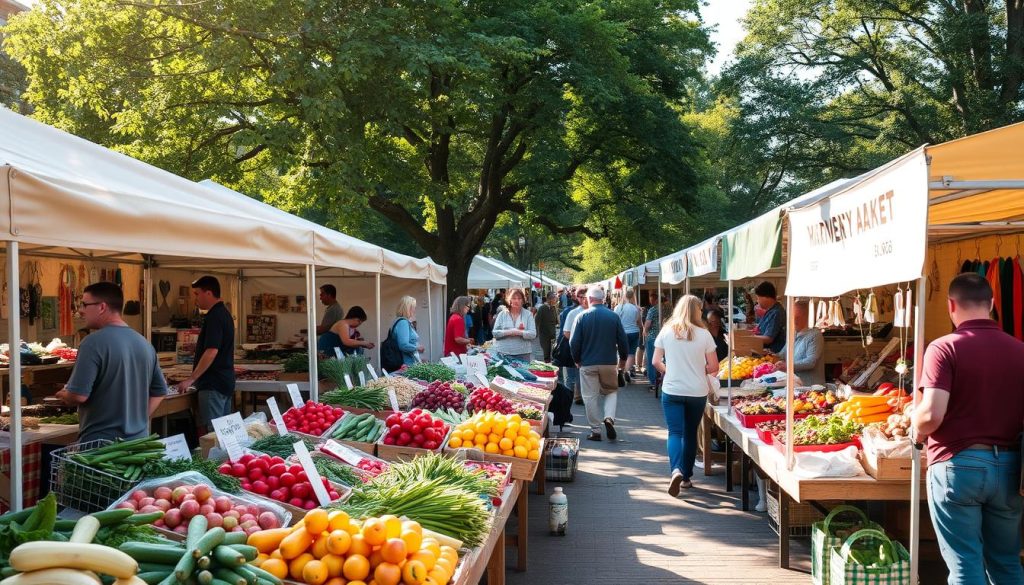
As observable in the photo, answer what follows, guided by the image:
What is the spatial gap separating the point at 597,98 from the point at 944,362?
13500 millimetres

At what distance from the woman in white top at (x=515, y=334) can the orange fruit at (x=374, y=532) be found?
9.08 m

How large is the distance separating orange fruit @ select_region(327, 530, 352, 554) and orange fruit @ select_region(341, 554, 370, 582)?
5 cm

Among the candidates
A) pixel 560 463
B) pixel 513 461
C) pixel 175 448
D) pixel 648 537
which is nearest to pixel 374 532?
pixel 175 448

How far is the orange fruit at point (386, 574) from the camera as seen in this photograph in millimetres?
3102

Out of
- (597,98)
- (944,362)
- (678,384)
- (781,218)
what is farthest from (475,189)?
(944,362)

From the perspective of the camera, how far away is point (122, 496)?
381cm

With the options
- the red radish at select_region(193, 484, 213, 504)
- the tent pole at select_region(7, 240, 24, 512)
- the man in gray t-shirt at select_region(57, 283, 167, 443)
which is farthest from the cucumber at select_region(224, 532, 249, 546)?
the man in gray t-shirt at select_region(57, 283, 167, 443)

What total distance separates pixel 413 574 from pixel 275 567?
1.71 ft

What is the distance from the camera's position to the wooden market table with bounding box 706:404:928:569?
5047 millimetres

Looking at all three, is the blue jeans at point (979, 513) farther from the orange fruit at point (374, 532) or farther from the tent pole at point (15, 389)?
the tent pole at point (15, 389)

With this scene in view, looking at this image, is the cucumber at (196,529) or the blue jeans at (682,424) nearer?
the cucumber at (196,529)

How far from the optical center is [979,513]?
401cm

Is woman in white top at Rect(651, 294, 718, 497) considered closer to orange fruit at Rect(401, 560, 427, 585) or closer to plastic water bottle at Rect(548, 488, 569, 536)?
plastic water bottle at Rect(548, 488, 569, 536)

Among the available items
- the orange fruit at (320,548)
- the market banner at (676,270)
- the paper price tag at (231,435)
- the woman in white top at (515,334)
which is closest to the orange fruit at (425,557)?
the orange fruit at (320,548)
